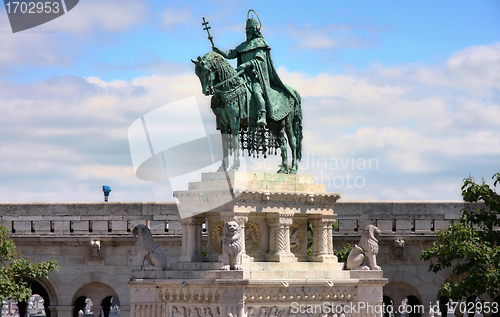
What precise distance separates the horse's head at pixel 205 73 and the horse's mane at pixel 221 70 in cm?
12

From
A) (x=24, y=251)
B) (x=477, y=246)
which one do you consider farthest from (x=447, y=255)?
(x=24, y=251)

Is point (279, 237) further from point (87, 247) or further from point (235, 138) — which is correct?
point (87, 247)

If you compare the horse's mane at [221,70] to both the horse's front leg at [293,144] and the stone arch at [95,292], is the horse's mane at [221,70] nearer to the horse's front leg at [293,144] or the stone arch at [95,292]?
the horse's front leg at [293,144]

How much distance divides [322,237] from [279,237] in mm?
1381

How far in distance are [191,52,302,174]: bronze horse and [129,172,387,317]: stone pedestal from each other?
2.32ft

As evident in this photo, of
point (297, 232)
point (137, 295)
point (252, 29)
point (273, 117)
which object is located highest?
point (252, 29)

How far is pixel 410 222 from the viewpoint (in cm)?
3525

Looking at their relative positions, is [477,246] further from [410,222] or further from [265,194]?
[265,194]

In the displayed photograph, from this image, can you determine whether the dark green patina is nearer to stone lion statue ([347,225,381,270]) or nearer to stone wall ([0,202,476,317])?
stone lion statue ([347,225,381,270])

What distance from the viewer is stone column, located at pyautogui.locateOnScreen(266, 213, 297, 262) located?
22344 millimetres

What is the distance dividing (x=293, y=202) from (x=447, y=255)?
8.13m

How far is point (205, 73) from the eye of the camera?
72.3ft

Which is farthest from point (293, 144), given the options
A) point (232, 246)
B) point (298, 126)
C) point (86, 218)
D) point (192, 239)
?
point (86, 218)

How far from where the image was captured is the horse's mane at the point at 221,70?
72.8 feet
